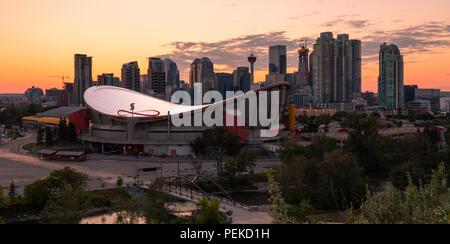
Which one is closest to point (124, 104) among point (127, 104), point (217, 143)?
point (127, 104)

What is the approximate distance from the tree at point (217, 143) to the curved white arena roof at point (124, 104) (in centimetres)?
998

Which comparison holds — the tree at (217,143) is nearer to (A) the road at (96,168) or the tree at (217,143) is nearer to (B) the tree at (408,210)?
(A) the road at (96,168)

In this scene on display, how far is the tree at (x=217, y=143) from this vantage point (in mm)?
47219

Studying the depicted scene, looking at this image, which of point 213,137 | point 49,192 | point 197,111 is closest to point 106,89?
point 197,111

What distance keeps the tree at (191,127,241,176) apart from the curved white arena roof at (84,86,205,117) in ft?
32.7

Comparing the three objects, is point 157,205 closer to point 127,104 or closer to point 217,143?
point 217,143

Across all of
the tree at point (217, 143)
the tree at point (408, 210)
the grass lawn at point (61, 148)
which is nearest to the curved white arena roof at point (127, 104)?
the grass lawn at point (61, 148)

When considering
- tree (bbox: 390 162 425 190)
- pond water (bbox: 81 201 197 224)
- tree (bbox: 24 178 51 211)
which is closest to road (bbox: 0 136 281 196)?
tree (bbox: 24 178 51 211)

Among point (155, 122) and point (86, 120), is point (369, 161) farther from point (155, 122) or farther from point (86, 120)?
point (86, 120)

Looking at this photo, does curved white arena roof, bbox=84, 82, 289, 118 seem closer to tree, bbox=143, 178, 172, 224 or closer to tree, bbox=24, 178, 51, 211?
tree, bbox=24, 178, 51, 211

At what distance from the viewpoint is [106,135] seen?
60219 mm
